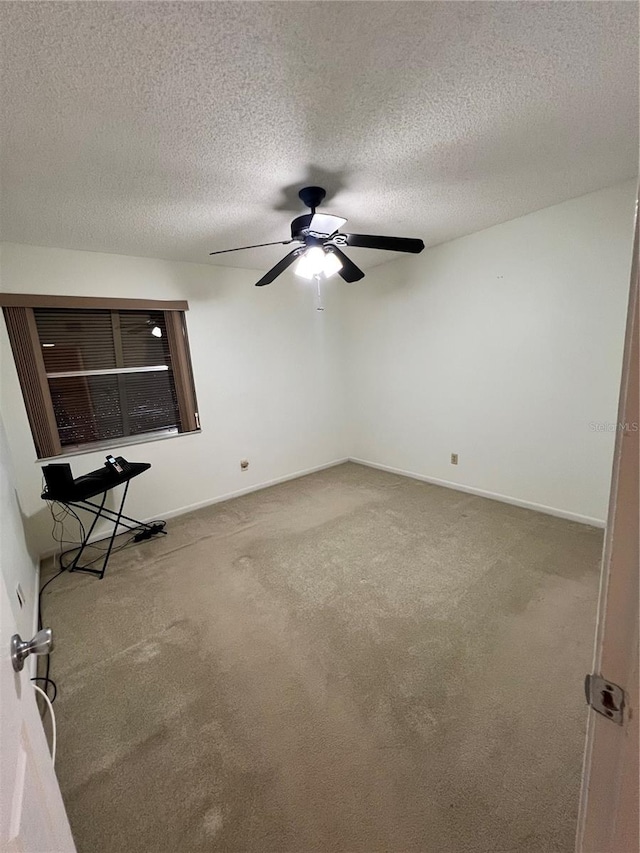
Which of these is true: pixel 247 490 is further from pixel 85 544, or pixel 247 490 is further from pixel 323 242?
pixel 323 242

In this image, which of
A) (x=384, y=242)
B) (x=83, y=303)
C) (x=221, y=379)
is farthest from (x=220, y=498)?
(x=384, y=242)

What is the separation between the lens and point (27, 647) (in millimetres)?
697

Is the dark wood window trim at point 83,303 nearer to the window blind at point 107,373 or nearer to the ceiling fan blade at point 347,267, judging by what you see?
the window blind at point 107,373

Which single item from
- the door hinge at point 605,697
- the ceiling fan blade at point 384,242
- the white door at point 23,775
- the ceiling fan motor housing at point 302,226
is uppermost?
the ceiling fan motor housing at point 302,226

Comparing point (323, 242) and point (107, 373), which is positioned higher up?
point (323, 242)

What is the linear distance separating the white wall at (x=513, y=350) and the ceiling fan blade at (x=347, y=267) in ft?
4.60

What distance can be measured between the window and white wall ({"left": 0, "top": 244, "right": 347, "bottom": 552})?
0.10 metres

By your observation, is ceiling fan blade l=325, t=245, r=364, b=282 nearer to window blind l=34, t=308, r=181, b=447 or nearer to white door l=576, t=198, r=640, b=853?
window blind l=34, t=308, r=181, b=447

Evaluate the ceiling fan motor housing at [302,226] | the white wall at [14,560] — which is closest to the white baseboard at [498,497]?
the ceiling fan motor housing at [302,226]

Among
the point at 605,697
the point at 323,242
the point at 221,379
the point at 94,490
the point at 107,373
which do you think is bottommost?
the point at 94,490

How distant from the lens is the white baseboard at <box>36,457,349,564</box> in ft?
10.1

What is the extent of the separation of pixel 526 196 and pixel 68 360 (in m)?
3.67

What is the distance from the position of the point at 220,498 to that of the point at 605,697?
3.61 m

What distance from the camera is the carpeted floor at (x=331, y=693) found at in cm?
114
